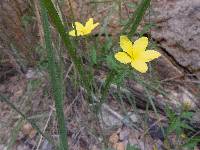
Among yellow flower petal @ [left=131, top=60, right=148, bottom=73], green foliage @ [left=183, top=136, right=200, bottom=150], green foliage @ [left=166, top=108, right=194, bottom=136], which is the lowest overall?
green foliage @ [left=183, top=136, right=200, bottom=150]

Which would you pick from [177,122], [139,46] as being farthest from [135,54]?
[177,122]

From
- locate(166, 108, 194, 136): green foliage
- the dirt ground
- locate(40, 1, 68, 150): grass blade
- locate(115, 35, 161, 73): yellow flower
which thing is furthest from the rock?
locate(40, 1, 68, 150): grass blade


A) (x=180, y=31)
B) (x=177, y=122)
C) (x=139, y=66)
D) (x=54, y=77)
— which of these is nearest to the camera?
(x=54, y=77)

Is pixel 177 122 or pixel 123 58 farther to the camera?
pixel 177 122

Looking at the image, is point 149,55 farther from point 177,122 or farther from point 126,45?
point 177,122

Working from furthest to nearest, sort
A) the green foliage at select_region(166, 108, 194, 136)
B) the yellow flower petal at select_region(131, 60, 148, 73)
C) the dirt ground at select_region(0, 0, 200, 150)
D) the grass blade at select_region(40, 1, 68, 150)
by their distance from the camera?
the dirt ground at select_region(0, 0, 200, 150), the green foliage at select_region(166, 108, 194, 136), the yellow flower petal at select_region(131, 60, 148, 73), the grass blade at select_region(40, 1, 68, 150)

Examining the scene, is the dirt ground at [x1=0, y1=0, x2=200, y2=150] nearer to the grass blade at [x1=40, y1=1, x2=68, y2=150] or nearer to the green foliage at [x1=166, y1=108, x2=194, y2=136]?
the green foliage at [x1=166, y1=108, x2=194, y2=136]

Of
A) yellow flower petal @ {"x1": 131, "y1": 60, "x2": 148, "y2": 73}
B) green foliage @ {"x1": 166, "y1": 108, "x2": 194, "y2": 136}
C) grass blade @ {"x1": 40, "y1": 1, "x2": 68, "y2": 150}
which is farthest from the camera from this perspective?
green foliage @ {"x1": 166, "y1": 108, "x2": 194, "y2": 136}
